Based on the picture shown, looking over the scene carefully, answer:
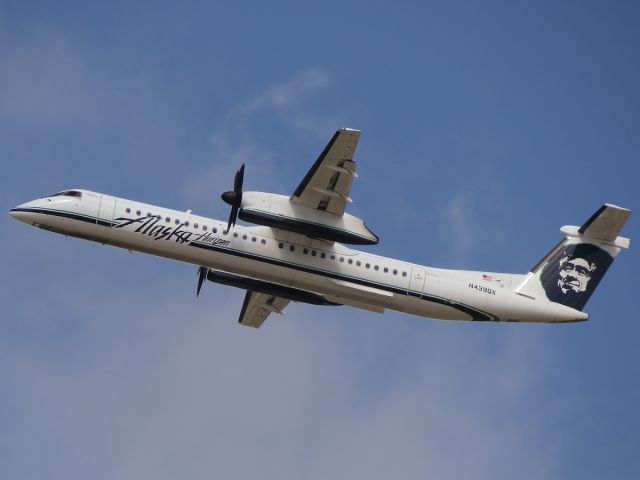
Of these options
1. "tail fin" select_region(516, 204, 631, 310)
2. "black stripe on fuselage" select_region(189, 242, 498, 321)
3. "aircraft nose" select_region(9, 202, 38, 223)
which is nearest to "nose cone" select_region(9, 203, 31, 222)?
"aircraft nose" select_region(9, 202, 38, 223)

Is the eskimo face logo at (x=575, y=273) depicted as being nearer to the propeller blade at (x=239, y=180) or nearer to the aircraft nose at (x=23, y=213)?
the propeller blade at (x=239, y=180)

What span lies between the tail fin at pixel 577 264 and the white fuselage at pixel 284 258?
88 centimetres

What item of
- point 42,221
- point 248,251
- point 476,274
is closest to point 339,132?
point 248,251

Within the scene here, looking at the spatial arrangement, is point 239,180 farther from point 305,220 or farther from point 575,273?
point 575,273

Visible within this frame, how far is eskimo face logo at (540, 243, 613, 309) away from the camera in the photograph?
37562mm

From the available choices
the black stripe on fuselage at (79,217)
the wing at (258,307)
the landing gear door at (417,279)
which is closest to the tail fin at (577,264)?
the landing gear door at (417,279)

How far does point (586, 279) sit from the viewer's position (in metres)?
37.8

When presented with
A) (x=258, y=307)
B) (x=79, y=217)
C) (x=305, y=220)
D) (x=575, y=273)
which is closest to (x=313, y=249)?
(x=305, y=220)

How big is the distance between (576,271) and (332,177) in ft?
34.8

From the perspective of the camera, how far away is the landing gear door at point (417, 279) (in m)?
36.0

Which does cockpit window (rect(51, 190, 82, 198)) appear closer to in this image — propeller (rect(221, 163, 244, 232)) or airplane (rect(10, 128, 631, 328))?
airplane (rect(10, 128, 631, 328))

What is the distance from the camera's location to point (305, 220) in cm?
3466

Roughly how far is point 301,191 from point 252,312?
8.36 meters

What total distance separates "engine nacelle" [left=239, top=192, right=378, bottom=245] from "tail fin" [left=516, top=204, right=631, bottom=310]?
271 inches
